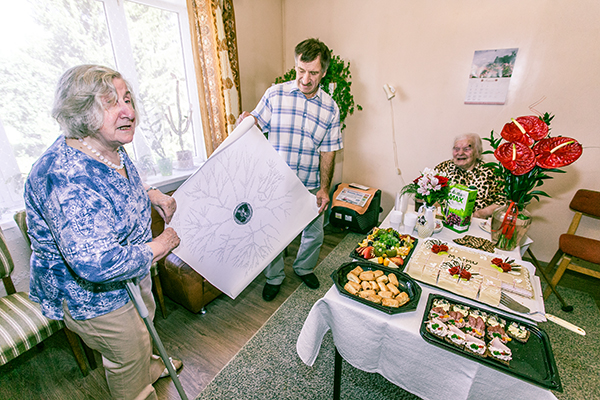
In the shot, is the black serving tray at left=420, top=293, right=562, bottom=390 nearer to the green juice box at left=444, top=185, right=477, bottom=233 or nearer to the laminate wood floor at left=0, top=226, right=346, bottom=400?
the green juice box at left=444, top=185, right=477, bottom=233

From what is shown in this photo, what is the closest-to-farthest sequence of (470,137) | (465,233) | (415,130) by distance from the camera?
(465,233)
(470,137)
(415,130)

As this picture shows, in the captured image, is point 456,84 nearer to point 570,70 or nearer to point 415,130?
point 415,130

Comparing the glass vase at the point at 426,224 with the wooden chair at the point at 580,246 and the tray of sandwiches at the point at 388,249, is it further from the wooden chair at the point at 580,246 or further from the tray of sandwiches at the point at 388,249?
the wooden chair at the point at 580,246

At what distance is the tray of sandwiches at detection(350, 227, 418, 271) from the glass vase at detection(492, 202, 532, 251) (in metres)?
0.41

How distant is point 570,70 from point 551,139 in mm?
→ 1583

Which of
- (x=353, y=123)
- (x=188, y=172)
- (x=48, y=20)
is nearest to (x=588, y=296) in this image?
(x=353, y=123)

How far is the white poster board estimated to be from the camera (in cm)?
113

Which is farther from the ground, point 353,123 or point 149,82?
point 149,82

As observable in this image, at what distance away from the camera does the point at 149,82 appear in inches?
82.7

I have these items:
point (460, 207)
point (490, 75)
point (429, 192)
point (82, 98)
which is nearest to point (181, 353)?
point (82, 98)

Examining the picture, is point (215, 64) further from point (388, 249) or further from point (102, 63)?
point (388, 249)

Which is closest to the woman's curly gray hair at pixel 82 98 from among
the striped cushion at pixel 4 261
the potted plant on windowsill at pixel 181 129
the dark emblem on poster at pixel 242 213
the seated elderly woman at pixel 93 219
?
the seated elderly woman at pixel 93 219

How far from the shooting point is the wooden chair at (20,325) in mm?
1184

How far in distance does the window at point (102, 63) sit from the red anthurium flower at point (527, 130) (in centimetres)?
227
